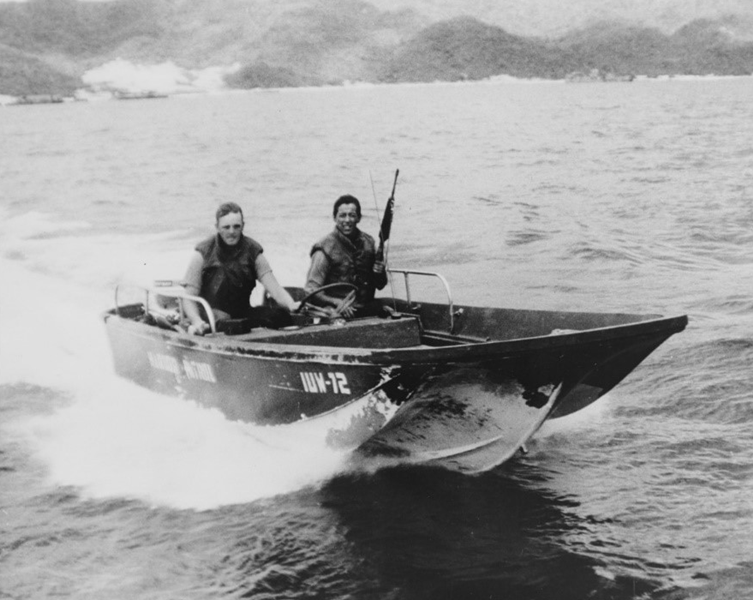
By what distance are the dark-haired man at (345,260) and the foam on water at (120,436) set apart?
57.8 inches

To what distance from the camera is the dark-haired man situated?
27.8 ft

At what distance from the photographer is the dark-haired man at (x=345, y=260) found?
8488 millimetres

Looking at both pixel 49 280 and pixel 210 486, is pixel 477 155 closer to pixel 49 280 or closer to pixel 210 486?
pixel 49 280

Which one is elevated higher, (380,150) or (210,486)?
(380,150)

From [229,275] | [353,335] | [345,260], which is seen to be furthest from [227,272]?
[353,335]

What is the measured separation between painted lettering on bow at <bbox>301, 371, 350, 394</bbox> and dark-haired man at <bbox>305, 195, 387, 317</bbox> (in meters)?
1.43

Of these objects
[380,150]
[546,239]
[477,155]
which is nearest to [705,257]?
[546,239]

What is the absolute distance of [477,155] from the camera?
114 ft

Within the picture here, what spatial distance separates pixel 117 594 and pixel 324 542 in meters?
1.46

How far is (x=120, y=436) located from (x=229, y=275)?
2.01m

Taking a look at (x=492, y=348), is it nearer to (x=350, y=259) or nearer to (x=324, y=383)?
(x=324, y=383)

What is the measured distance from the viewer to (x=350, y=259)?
28.1 feet

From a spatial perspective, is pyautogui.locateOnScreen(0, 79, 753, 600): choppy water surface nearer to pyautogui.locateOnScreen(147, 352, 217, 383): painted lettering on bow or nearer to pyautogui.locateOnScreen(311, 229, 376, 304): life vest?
pyautogui.locateOnScreen(147, 352, 217, 383): painted lettering on bow

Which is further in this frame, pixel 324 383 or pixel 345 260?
pixel 345 260
